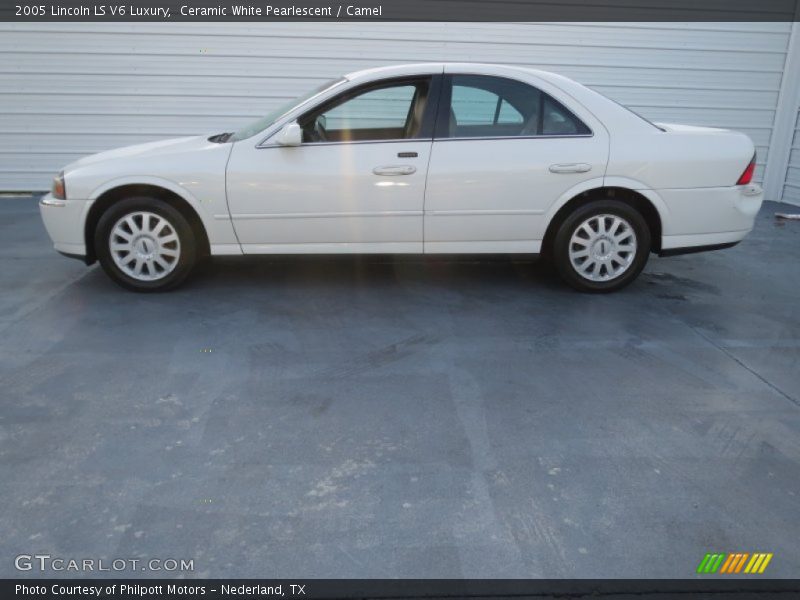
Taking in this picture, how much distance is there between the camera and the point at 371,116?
4.93m

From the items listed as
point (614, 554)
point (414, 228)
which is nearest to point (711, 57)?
point (414, 228)

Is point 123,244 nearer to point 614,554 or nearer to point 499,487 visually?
point 499,487

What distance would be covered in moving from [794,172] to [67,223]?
30.3ft

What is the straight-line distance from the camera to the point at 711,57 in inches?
353

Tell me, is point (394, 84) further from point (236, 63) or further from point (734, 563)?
point (236, 63)

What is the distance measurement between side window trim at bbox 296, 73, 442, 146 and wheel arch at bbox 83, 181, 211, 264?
977 mm

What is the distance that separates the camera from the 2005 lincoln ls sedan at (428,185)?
4.49 meters

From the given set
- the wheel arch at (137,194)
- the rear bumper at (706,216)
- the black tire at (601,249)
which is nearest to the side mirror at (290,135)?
the wheel arch at (137,194)

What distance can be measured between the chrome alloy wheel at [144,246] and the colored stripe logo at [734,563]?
3798 millimetres

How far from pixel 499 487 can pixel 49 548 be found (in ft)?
5.25
